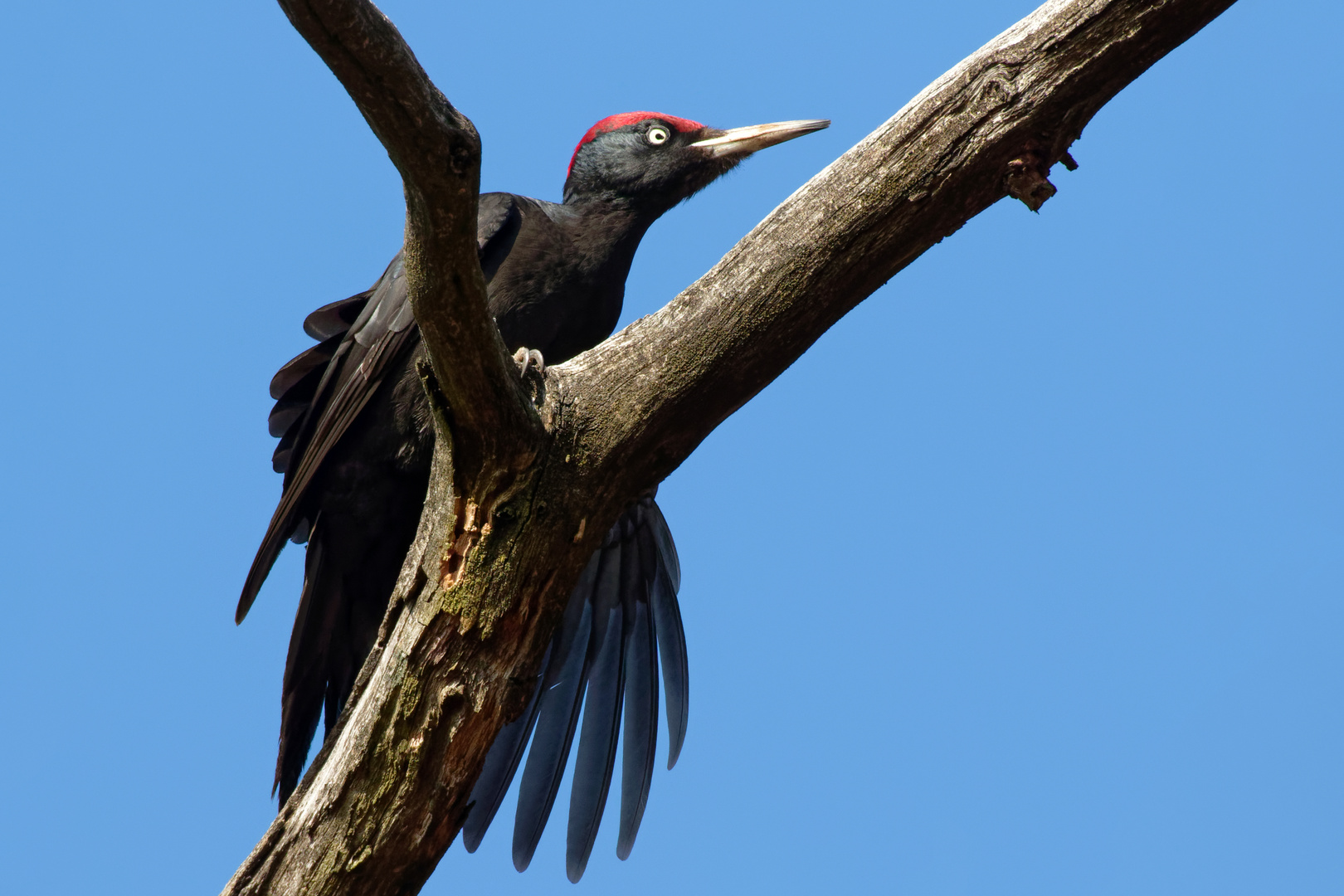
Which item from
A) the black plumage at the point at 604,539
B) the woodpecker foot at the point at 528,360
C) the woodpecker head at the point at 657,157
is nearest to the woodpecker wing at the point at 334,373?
the black plumage at the point at 604,539

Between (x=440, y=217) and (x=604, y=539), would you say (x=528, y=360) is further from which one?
(x=604, y=539)

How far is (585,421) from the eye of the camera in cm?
287

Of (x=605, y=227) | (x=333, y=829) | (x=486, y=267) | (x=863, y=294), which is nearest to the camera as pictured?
(x=333, y=829)

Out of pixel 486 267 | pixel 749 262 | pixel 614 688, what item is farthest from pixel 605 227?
pixel 614 688

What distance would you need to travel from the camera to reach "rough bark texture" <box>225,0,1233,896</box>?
2.75 m

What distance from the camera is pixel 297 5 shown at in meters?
1.84

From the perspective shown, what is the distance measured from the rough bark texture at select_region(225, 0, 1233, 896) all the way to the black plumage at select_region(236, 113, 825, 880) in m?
0.85

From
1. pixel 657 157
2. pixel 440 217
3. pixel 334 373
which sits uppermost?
pixel 657 157

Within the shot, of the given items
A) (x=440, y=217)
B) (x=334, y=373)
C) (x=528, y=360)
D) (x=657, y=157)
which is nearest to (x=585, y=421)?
(x=528, y=360)

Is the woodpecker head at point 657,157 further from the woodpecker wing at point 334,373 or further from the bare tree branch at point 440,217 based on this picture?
the bare tree branch at point 440,217

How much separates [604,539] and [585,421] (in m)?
0.85

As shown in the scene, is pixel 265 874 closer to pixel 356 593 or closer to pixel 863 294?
pixel 356 593

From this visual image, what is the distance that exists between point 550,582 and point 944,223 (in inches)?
49.5

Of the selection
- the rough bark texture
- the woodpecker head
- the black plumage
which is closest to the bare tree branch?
the rough bark texture
